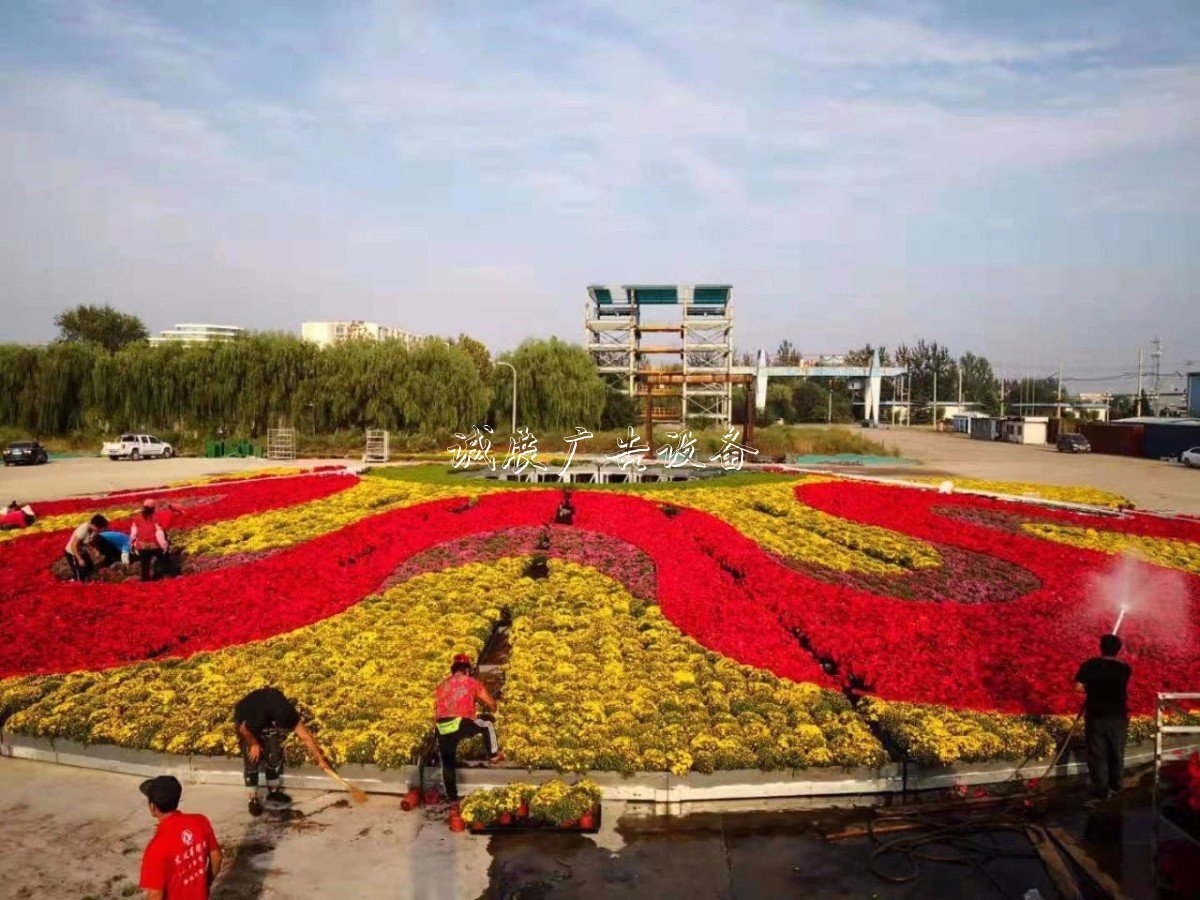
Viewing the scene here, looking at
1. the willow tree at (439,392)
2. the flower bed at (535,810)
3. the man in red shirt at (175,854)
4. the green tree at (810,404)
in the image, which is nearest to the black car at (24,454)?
the willow tree at (439,392)

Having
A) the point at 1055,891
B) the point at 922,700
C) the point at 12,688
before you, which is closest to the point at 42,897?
the point at 12,688

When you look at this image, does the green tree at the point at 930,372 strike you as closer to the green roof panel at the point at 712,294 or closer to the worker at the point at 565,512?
the green roof panel at the point at 712,294

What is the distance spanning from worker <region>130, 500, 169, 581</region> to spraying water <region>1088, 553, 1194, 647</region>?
1510cm

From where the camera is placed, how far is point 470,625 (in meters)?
12.0

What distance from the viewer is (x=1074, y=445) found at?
62.8 m

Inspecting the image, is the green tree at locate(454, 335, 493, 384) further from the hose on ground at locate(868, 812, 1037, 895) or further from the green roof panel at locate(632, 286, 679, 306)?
the hose on ground at locate(868, 812, 1037, 895)

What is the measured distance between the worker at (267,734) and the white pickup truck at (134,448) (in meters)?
47.5

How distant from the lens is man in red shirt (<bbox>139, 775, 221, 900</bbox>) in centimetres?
514

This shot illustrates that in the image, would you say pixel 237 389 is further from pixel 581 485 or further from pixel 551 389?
pixel 581 485

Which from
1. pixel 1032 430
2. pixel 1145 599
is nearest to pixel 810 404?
pixel 1032 430

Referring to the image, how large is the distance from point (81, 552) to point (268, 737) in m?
9.35

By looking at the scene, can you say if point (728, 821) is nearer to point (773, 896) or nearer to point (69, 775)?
point (773, 896)

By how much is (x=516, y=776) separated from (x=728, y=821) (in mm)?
2002

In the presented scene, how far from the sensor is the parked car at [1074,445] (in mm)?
62719
